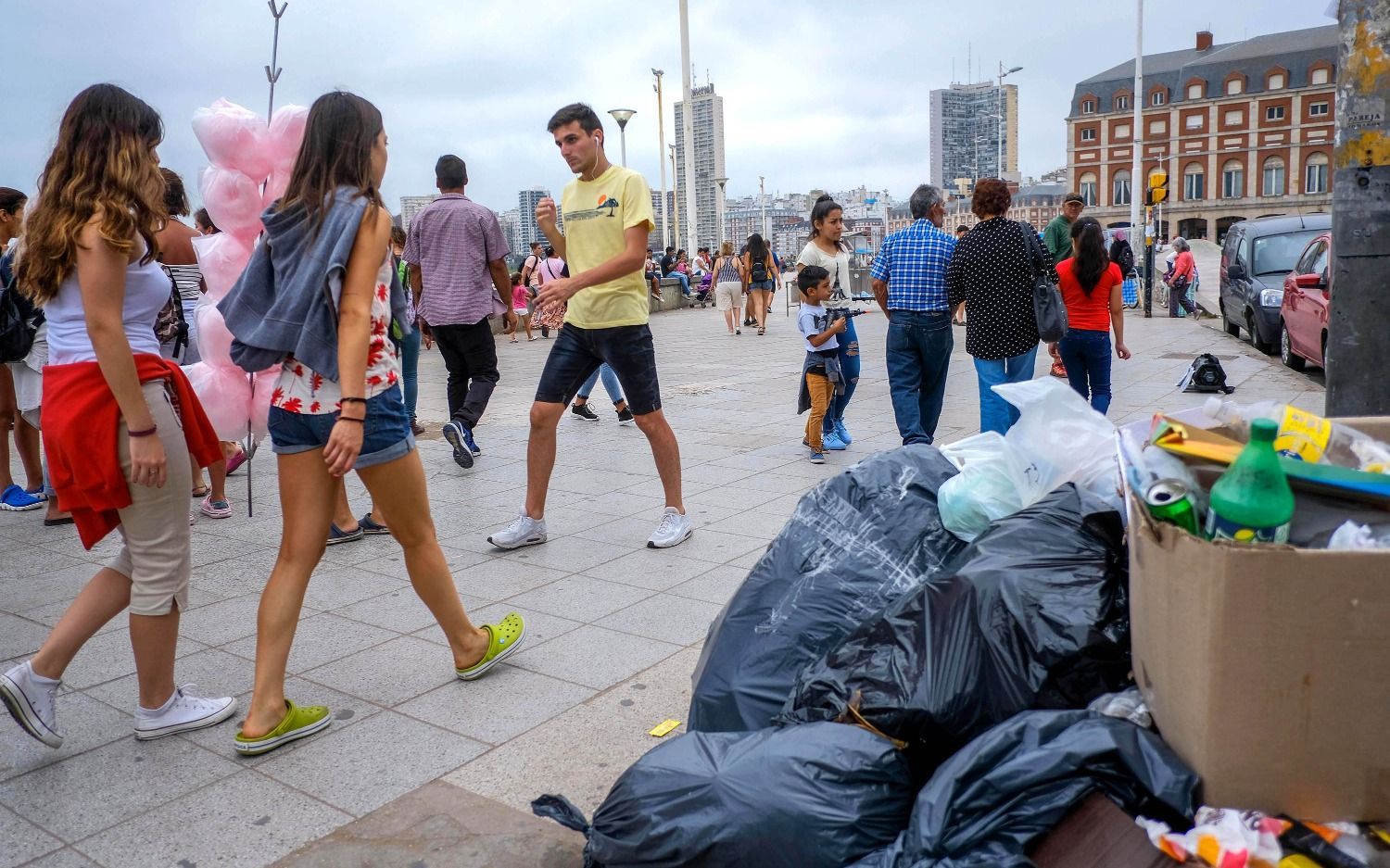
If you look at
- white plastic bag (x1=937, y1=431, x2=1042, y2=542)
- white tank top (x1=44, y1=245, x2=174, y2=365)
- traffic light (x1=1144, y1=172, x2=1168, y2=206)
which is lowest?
white plastic bag (x1=937, y1=431, x2=1042, y2=542)

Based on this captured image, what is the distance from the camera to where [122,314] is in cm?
315

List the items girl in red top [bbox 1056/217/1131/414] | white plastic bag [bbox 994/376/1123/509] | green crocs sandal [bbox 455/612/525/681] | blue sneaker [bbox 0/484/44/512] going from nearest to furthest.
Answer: white plastic bag [bbox 994/376/1123/509] < green crocs sandal [bbox 455/612/525/681] < blue sneaker [bbox 0/484/44/512] < girl in red top [bbox 1056/217/1131/414]

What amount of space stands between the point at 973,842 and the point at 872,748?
0.94 feet

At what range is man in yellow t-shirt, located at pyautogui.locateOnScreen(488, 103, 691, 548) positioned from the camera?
518 cm

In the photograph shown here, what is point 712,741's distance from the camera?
235 centimetres

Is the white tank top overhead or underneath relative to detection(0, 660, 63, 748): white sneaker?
overhead

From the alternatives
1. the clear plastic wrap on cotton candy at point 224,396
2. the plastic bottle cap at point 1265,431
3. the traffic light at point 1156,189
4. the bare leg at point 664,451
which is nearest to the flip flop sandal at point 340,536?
the bare leg at point 664,451

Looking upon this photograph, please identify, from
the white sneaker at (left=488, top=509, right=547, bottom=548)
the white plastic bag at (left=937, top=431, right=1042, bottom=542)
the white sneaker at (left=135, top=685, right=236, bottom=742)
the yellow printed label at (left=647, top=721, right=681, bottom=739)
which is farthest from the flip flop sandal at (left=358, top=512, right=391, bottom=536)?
the white plastic bag at (left=937, top=431, right=1042, bottom=542)

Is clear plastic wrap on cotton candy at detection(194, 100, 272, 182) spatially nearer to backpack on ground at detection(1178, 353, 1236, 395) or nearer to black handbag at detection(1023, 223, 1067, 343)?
black handbag at detection(1023, 223, 1067, 343)

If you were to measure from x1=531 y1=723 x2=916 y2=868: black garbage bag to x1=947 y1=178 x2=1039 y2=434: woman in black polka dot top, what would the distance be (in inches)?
166

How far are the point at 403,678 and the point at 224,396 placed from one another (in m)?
1.31

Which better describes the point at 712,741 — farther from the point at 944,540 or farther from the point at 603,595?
the point at 603,595

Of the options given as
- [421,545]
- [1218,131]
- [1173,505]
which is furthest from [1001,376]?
[1218,131]

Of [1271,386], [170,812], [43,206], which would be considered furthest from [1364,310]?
[1271,386]
